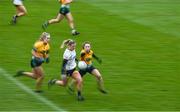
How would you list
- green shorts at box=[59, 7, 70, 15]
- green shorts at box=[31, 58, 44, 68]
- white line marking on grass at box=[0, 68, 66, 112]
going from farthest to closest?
green shorts at box=[59, 7, 70, 15], green shorts at box=[31, 58, 44, 68], white line marking on grass at box=[0, 68, 66, 112]

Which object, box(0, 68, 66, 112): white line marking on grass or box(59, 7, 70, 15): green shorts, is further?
box(59, 7, 70, 15): green shorts

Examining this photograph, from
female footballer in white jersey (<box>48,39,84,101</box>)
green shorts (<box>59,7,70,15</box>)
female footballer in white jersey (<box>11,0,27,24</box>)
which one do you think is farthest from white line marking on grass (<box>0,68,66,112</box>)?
female footballer in white jersey (<box>11,0,27,24</box>)

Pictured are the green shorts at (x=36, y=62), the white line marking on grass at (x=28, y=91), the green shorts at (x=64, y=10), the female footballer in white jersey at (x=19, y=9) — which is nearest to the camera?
the white line marking on grass at (x=28, y=91)

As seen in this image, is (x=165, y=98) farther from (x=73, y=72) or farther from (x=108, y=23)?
(x=108, y=23)

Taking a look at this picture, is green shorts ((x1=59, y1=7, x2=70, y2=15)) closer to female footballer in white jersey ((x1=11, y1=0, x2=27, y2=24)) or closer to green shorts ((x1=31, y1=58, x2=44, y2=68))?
female footballer in white jersey ((x1=11, y1=0, x2=27, y2=24))

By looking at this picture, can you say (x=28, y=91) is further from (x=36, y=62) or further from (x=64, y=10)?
(x=64, y=10)

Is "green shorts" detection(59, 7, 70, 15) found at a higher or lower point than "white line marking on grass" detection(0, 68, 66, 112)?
higher

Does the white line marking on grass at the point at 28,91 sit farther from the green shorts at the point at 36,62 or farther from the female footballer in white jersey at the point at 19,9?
the female footballer in white jersey at the point at 19,9

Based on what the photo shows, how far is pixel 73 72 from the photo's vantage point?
2038 cm

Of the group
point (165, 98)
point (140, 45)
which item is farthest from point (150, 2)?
point (165, 98)

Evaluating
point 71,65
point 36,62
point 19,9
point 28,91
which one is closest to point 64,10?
point 19,9

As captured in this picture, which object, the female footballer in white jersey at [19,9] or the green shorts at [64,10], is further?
the female footballer in white jersey at [19,9]

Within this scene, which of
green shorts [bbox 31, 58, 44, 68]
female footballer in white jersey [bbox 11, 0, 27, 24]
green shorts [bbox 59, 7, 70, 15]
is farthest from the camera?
female footballer in white jersey [bbox 11, 0, 27, 24]

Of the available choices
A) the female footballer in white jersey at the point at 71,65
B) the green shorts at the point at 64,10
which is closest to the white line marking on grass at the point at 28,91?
Answer: the female footballer in white jersey at the point at 71,65
